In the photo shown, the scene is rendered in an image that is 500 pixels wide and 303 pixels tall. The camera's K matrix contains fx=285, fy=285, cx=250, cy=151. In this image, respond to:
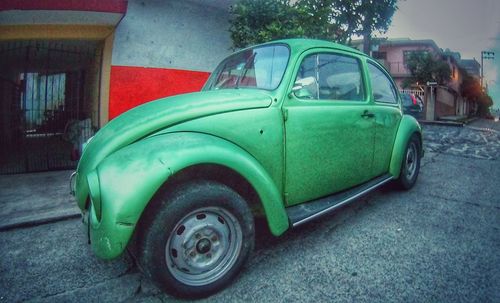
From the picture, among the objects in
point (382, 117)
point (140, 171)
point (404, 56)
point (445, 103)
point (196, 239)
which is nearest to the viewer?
point (140, 171)

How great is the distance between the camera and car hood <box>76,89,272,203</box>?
1895 mm

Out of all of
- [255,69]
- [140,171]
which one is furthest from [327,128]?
[140,171]

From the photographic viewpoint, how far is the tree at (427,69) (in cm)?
2134

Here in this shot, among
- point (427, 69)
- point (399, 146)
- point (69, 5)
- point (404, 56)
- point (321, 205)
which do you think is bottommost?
point (321, 205)

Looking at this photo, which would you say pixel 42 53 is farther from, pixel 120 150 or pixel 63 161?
pixel 120 150

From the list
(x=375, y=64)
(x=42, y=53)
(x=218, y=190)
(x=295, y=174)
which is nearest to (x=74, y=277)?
(x=218, y=190)

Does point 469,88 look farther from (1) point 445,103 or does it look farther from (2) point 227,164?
(2) point 227,164

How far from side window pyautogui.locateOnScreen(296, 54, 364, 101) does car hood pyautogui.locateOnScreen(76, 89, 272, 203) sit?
18.9 inches

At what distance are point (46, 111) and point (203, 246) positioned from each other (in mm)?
6117

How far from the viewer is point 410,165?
3963 mm

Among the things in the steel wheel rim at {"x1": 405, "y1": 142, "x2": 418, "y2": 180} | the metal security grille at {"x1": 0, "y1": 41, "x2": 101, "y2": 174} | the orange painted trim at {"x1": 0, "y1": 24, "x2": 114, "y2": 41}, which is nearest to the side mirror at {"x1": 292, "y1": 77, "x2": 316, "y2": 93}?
the steel wheel rim at {"x1": 405, "y1": 142, "x2": 418, "y2": 180}

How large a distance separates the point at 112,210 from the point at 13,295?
110 centimetres

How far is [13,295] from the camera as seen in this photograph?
1.90 metres

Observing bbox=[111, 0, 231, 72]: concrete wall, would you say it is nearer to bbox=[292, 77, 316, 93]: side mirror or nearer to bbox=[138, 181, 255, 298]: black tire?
bbox=[292, 77, 316, 93]: side mirror
